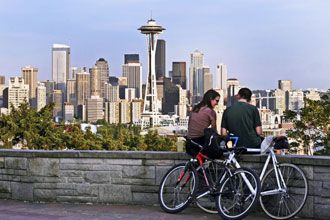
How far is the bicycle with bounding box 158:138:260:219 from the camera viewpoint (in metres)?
8.02

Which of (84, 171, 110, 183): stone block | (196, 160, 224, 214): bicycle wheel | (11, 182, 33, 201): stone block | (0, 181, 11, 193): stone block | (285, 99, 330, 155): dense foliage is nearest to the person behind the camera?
(196, 160, 224, 214): bicycle wheel

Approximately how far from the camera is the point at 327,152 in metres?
23.0

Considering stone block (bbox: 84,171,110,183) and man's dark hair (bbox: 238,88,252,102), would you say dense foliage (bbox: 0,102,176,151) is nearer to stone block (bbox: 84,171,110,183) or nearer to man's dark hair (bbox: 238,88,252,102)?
stone block (bbox: 84,171,110,183)

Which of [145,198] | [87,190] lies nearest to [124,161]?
[145,198]

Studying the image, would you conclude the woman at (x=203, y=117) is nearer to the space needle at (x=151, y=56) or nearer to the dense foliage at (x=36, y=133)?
the dense foliage at (x=36, y=133)

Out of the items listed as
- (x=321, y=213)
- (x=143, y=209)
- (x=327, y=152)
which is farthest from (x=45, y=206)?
(x=327, y=152)

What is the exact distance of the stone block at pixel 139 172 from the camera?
30.8ft

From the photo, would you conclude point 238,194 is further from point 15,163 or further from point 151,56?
point 151,56

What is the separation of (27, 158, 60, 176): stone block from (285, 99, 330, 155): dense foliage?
63.5 ft

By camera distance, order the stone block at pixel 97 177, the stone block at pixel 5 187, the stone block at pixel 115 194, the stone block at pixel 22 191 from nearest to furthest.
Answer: the stone block at pixel 115 194 < the stone block at pixel 97 177 < the stone block at pixel 22 191 < the stone block at pixel 5 187

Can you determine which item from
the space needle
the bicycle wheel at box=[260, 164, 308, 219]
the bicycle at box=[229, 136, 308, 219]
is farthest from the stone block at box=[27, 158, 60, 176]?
Result: the space needle

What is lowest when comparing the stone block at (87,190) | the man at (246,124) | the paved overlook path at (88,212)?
the paved overlook path at (88,212)

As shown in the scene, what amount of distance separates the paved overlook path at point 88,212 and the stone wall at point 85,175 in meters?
0.18

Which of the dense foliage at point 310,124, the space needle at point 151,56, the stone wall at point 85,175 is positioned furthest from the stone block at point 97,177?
the space needle at point 151,56
